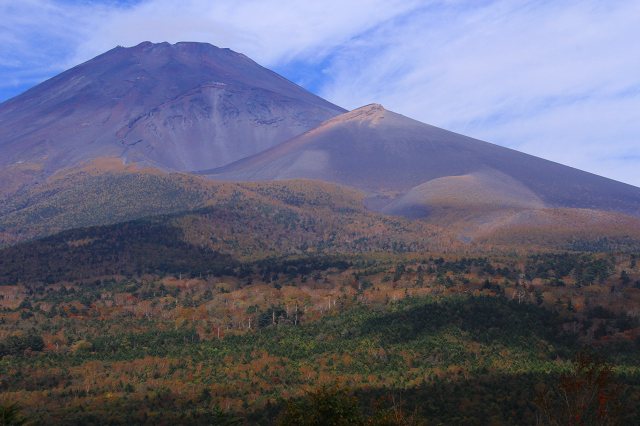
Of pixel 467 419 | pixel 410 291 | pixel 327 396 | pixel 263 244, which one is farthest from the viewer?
pixel 263 244

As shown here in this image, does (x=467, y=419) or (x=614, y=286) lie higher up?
(x=614, y=286)

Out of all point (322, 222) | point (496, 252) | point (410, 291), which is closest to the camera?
point (410, 291)

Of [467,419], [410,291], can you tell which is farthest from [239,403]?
[410,291]

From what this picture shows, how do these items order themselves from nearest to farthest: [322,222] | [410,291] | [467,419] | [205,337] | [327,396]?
[327,396]
[467,419]
[205,337]
[410,291]
[322,222]

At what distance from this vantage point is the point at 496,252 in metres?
141

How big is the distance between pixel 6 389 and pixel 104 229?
78.1 meters

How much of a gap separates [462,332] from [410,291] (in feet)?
66.7

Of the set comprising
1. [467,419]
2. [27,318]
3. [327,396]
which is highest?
[327,396]

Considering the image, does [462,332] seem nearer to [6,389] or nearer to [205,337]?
[205,337]

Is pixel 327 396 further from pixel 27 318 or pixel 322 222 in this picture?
pixel 322 222

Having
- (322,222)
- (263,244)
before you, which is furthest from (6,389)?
(322,222)

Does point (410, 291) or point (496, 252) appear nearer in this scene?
point (410, 291)

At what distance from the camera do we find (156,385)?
6919cm

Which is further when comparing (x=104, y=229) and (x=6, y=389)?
(x=104, y=229)
